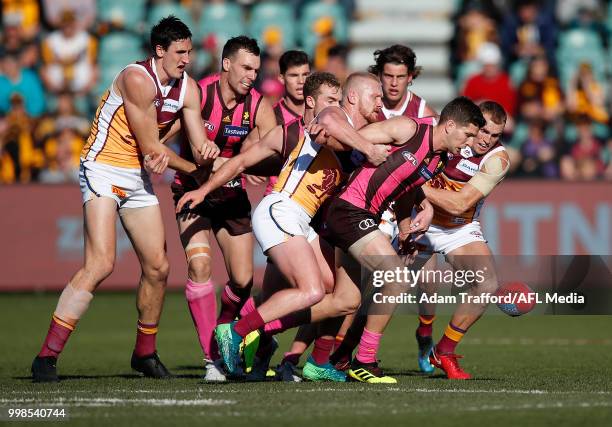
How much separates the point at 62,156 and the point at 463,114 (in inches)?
444

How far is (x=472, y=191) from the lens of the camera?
34.6 feet

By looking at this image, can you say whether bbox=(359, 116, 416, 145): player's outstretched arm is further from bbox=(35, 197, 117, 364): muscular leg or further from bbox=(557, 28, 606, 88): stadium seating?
bbox=(557, 28, 606, 88): stadium seating

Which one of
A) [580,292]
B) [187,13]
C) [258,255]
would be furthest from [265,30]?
[580,292]

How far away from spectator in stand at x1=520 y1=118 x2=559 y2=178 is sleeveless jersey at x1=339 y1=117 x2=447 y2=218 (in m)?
9.78

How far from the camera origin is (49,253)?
18062mm

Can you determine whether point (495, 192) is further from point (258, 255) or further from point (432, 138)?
point (432, 138)

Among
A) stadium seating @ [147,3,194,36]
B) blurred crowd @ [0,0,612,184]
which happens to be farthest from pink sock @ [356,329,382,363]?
stadium seating @ [147,3,194,36]

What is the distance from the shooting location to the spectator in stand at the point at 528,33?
2240 centimetres

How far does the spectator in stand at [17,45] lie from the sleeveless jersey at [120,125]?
12.0 m

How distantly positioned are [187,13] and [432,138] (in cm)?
1444

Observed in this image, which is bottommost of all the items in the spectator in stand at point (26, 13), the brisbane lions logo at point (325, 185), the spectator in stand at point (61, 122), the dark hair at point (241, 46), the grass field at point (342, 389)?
the grass field at point (342, 389)

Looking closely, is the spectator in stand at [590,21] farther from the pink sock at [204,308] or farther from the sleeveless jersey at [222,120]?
the pink sock at [204,308]

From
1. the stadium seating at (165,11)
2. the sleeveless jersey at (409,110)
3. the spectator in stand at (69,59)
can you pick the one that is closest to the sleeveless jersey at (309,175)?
the sleeveless jersey at (409,110)

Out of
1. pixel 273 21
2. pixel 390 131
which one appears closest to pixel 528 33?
pixel 273 21
